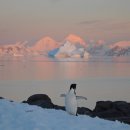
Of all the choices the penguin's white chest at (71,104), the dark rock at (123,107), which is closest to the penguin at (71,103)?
the penguin's white chest at (71,104)

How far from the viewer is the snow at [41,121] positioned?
12.4 meters

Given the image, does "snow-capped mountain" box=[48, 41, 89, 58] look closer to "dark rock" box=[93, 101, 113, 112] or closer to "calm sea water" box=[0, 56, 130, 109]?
"calm sea water" box=[0, 56, 130, 109]

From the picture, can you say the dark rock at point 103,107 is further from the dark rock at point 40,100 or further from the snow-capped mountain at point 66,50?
the snow-capped mountain at point 66,50

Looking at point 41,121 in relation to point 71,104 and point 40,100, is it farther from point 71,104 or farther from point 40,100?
point 40,100

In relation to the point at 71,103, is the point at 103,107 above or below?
below

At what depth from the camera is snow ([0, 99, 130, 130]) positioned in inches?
488

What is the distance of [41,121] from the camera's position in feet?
42.0

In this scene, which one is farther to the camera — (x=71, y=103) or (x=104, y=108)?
(x=104, y=108)

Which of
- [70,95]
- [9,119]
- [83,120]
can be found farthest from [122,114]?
[9,119]

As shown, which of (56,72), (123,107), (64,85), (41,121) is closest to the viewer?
(41,121)

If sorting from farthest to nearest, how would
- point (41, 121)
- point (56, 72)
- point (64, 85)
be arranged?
point (56, 72)
point (64, 85)
point (41, 121)

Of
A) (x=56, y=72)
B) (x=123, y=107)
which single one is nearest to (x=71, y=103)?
(x=123, y=107)

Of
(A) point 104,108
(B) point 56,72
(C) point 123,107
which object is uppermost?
(C) point 123,107

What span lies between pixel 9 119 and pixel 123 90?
3878 cm
